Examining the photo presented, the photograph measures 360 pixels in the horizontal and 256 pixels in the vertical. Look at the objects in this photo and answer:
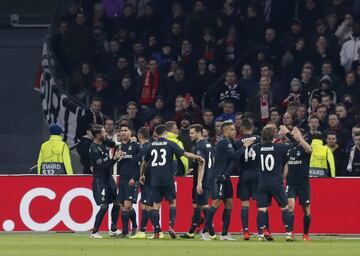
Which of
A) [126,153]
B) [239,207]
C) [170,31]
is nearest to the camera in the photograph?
[126,153]

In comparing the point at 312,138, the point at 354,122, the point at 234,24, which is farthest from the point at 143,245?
the point at 234,24

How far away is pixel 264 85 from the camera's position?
106 ft

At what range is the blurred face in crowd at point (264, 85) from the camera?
106ft

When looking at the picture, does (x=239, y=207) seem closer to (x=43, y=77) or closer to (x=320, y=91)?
(x=320, y=91)

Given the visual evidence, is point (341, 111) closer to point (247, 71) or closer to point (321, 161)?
point (321, 161)

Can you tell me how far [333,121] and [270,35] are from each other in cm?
396

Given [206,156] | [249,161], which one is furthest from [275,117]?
[249,161]

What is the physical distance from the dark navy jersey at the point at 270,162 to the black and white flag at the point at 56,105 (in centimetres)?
852

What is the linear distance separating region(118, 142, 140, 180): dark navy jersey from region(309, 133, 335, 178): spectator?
328 centimetres

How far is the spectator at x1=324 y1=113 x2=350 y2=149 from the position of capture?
30.5 metres

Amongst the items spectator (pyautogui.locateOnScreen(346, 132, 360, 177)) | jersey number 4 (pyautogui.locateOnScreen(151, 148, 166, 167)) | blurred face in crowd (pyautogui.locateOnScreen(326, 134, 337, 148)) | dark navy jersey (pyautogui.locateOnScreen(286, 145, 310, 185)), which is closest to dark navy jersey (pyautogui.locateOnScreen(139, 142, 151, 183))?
jersey number 4 (pyautogui.locateOnScreen(151, 148, 166, 167))

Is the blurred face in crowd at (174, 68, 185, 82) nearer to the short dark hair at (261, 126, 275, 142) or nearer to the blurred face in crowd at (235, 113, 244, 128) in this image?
the blurred face in crowd at (235, 113, 244, 128)

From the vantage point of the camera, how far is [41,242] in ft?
88.6

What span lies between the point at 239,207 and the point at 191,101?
12.2 feet
